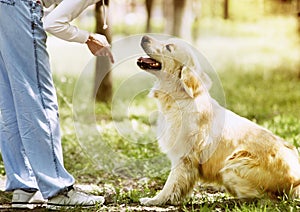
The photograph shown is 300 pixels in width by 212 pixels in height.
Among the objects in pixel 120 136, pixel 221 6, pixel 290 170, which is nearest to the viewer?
pixel 290 170

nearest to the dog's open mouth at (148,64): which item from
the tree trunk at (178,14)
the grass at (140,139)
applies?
the grass at (140,139)

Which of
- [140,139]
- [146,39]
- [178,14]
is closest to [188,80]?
[146,39]

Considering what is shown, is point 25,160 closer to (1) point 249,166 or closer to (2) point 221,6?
(1) point 249,166

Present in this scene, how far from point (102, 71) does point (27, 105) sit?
13.1ft

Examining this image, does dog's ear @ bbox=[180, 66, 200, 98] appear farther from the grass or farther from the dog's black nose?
the grass

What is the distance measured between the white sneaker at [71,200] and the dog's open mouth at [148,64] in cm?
98

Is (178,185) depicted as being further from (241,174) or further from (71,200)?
(71,200)

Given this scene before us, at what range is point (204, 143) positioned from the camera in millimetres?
4422

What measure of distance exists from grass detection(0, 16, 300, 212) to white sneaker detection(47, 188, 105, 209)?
0.08 m

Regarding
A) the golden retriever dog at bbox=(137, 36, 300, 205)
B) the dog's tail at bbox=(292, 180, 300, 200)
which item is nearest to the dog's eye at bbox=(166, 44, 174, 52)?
the golden retriever dog at bbox=(137, 36, 300, 205)

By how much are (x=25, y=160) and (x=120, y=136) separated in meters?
2.77

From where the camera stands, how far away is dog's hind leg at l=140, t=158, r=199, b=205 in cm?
444

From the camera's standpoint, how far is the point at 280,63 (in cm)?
1647

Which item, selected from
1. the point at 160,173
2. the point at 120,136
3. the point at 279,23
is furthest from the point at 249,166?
the point at 279,23
